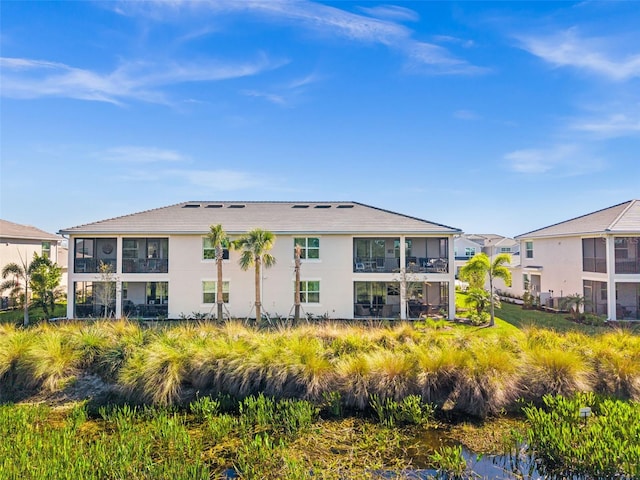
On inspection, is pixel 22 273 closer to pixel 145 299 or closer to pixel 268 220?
pixel 145 299

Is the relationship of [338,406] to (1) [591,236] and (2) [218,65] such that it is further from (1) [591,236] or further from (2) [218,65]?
(1) [591,236]

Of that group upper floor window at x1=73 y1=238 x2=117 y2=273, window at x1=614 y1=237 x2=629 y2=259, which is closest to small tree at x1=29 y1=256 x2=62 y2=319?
upper floor window at x1=73 y1=238 x2=117 y2=273

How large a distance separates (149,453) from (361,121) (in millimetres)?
17837

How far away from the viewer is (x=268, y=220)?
82.4 feet

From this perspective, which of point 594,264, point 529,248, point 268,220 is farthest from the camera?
point 529,248

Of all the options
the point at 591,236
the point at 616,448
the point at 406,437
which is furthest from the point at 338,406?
the point at 591,236

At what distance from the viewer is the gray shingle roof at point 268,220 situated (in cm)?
2277

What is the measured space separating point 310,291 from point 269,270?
277cm

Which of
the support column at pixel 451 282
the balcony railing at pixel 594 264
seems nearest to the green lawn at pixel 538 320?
the support column at pixel 451 282

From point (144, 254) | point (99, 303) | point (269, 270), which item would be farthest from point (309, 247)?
point (99, 303)

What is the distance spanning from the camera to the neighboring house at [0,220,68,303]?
27156 mm

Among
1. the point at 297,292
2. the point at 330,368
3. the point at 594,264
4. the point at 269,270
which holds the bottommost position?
the point at 330,368

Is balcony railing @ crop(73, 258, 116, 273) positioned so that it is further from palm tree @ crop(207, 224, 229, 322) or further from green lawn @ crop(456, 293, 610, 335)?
green lawn @ crop(456, 293, 610, 335)

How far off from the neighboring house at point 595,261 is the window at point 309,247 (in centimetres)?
1648
